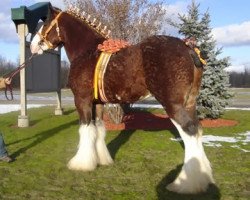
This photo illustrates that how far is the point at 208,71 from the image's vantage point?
12570mm

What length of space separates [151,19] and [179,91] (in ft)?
30.3

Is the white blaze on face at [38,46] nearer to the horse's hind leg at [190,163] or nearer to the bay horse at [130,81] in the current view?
the bay horse at [130,81]

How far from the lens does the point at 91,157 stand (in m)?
6.41

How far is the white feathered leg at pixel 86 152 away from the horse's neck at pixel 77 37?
126 centimetres

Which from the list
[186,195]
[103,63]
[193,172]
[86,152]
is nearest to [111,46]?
[103,63]

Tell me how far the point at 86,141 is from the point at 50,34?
6.47 ft

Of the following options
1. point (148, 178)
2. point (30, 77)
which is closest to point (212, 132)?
point (148, 178)

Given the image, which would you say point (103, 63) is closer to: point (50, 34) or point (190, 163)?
point (50, 34)

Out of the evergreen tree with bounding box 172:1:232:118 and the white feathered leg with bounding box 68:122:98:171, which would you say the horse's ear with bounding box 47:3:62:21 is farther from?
the evergreen tree with bounding box 172:1:232:118

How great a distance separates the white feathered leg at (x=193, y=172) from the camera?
17.3 feet

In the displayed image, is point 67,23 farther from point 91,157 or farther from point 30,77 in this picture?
point 30,77

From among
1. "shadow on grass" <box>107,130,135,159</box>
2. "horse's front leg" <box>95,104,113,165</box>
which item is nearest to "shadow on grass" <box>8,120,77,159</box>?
"shadow on grass" <box>107,130,135,159</box>

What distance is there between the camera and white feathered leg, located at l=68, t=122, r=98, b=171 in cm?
639

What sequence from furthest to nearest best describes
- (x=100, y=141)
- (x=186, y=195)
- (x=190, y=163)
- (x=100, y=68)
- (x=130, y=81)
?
(x=100, y=141)
(x=100, y=68)
(x=130, y=81)
(x=190, y=163)
(x=186, y=195)
